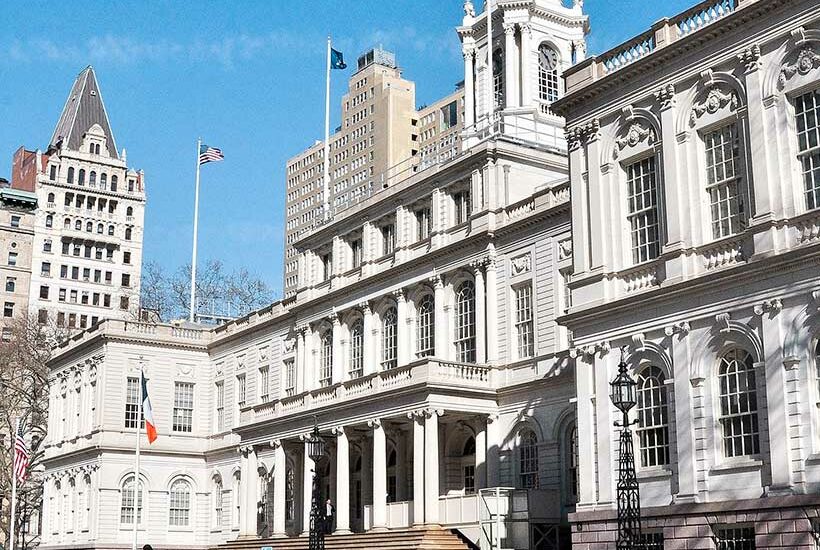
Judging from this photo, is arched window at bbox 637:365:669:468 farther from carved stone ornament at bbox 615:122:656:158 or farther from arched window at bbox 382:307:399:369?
arched window at bbox 382:307:399:369

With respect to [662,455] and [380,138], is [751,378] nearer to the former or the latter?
[662,455]

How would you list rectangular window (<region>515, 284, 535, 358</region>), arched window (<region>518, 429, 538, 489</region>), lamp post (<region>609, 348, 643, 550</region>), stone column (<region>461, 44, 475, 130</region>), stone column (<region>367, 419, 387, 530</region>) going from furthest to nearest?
stone column (<region>461, 44, 475, 130</region>)
stone column (<region>367, 419, 387, 530</region>)
rectangular window (<region>515, 284, 535, 358</region>)
arched window (<region>518, 429, 538, 489</region>)
lamp post (<region>609, 348, 643, 550</region>)

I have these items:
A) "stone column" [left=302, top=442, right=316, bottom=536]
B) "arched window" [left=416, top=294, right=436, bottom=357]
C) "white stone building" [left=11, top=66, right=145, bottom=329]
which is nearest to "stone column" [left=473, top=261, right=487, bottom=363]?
"arched window" [left=416, top=294, right=436, bottom=357]

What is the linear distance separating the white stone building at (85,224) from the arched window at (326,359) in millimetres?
71594

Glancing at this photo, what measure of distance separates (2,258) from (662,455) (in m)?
109

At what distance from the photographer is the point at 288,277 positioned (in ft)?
538

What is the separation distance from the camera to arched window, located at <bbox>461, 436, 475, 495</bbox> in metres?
45.0

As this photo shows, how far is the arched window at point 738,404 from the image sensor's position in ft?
89.0

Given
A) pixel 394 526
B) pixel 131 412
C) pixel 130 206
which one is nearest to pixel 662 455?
pixel 394 526

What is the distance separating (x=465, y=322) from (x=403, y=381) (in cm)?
384

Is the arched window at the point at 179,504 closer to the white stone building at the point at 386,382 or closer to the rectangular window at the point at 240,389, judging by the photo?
the white stone building at the point at 386,382

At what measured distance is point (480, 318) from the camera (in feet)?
143

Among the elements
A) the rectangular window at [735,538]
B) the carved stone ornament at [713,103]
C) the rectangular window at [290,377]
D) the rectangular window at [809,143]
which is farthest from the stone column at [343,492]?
the rectangular window at [809,143]

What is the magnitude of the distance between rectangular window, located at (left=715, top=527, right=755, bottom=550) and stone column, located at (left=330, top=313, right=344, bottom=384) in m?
25.6
